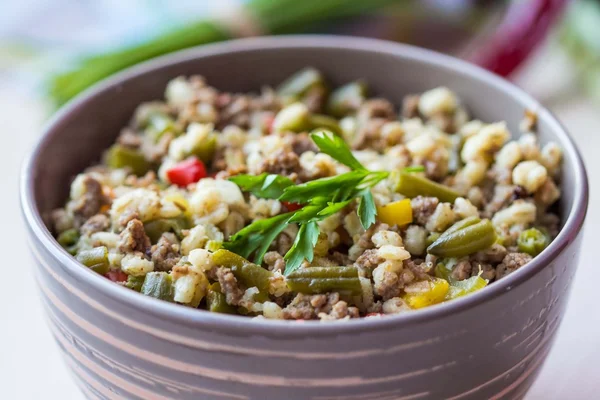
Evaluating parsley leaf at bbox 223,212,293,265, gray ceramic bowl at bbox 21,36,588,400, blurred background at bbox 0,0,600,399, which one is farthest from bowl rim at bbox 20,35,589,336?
blurred background at bbox 0,0,600,399

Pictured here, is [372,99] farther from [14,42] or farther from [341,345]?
[14,42]

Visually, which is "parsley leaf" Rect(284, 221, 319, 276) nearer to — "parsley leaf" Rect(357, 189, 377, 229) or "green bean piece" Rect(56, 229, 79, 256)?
"parsley leaf" Rect(357, 189, 377, 229)

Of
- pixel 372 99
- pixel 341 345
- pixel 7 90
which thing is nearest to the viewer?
pixel 341 345

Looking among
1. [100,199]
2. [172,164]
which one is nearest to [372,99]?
[172,164]

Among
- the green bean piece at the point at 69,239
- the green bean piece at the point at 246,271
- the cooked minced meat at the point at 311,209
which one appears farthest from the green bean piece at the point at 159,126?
the green bean piece at the point at 246,271

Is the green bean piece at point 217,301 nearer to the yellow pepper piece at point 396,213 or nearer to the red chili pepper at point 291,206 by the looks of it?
the red chili pepper at point 291,206

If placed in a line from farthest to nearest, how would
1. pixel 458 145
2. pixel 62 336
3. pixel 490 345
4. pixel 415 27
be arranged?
pixel 415 27
pixel 458 145
pixel 62 336
pixel 490 345

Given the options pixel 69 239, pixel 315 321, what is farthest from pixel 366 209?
pixel 69 239

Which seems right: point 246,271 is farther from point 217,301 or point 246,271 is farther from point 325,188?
point 325,188
